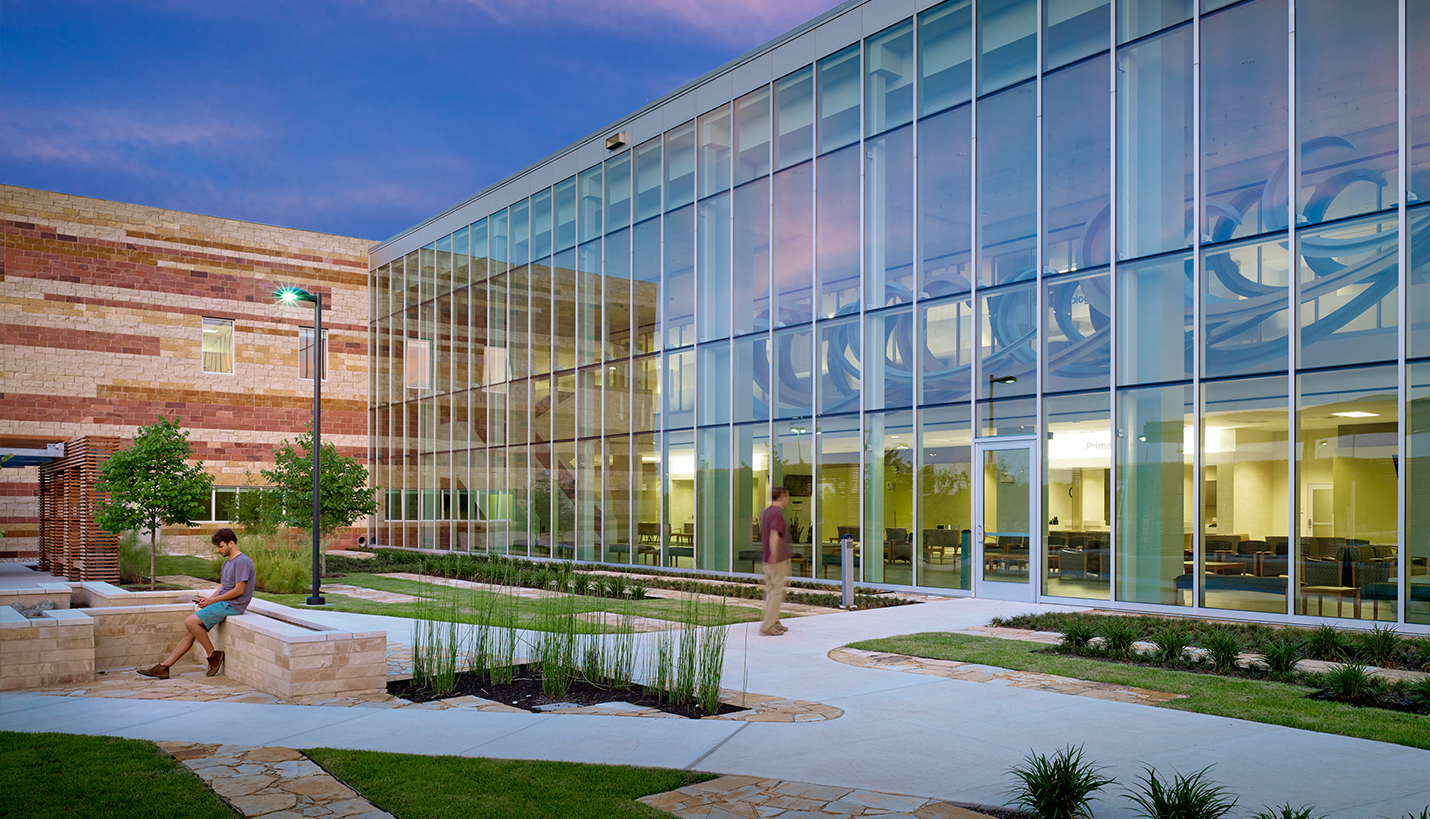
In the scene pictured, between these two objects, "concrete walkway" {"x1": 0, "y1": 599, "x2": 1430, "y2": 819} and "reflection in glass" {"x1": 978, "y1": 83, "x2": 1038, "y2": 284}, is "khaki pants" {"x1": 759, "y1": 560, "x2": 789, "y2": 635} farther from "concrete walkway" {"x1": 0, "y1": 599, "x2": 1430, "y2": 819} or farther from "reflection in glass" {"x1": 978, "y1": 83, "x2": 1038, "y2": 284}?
"reflection in glass" {"x1": 978, "y1": 83, "x2": 1038, "y2": 284}

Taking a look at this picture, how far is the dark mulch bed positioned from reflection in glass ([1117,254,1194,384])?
9.87 metres

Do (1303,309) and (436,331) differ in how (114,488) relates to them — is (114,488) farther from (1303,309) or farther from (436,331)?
(1303,309)

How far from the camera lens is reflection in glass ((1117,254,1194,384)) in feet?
47.5

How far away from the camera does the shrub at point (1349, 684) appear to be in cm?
811

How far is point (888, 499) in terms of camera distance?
60.6ft

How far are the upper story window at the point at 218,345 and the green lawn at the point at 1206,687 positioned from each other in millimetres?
31757

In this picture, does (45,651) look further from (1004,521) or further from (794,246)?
(794,246)

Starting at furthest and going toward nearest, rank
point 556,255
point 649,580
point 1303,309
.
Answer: point 556,255 < point 649,580 < point 1303,309

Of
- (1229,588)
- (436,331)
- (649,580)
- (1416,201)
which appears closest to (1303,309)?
(1416,201)

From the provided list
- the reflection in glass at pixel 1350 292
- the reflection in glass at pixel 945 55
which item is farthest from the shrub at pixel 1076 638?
the reflection in glass at pixel 945 55

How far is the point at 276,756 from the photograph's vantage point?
6.46 metres

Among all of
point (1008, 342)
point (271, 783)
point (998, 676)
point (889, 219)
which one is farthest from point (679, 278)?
point (271, 783)

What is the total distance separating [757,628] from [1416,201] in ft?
33.6

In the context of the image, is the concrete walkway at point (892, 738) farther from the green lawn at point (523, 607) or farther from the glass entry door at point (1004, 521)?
the glass entry door at point (1004, 521)
